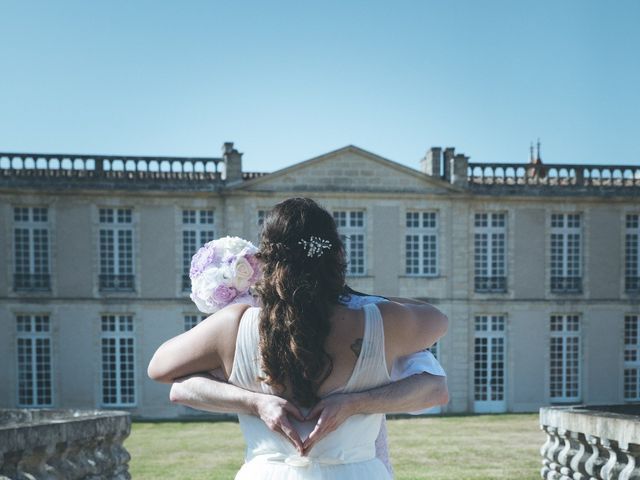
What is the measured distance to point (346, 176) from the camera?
1842 cm

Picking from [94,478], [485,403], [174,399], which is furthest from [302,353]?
[485,403]

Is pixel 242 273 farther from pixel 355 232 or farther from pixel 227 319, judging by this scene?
pixel 355 232

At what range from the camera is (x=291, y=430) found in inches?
70.5

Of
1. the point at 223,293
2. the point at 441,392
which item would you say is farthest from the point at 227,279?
the point at 441,392

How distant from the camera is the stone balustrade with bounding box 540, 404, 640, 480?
3974mm

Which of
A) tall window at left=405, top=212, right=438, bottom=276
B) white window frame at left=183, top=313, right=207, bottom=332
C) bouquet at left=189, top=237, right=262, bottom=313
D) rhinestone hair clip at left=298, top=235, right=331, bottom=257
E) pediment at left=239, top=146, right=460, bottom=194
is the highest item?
pediment at left=239, top=146, right=460, bottom=194

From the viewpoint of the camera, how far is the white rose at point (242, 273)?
2124 mm

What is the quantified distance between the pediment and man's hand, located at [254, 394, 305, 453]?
1637 centimetres

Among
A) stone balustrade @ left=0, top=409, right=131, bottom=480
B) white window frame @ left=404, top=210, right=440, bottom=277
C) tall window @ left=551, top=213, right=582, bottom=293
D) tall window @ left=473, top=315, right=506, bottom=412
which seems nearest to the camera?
stone balustrade @ left=0, top=409, right=131, bottom=480

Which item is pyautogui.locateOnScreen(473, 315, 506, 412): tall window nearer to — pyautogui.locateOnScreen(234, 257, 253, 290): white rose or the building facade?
the building facade

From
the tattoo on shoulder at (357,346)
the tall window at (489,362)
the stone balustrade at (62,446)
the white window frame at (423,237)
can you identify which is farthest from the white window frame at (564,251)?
the tattoo on shoulder at (357,346)

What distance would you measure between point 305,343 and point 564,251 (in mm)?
19003

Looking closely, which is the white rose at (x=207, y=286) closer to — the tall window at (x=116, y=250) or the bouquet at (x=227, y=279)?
the bouquet at (x=227, y=279)

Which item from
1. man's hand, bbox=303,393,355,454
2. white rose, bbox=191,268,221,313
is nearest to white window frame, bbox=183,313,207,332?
white rose, bbox=191,268,221,313
